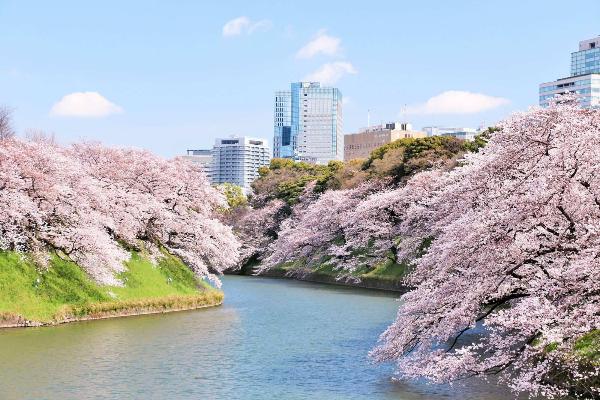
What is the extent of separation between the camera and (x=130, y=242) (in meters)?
43.2

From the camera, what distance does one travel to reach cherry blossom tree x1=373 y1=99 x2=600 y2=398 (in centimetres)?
1711

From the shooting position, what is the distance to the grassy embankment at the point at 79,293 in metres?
32.0

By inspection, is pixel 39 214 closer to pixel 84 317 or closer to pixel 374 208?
pixel 84 317

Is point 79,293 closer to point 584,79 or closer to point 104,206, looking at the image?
point 104,206

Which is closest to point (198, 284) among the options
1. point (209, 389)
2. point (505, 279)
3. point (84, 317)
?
point (84, 317)

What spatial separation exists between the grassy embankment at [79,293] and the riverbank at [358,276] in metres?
18.0

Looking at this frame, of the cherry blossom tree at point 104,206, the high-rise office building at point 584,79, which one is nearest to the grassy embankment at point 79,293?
the cherry blossom tree at point 104,206

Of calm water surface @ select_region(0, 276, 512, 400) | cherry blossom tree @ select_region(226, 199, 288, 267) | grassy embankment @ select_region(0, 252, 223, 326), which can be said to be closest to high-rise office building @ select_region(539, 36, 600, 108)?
cherry blossom tree @ select_region(226, 199, 288, 267)

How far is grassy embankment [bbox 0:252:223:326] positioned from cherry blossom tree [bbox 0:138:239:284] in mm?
884

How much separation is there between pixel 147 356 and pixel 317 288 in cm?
3697

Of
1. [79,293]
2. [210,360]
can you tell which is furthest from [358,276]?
[210,360]

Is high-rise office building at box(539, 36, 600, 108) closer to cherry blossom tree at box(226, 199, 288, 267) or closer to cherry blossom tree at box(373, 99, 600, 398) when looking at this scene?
cherry blossom tree at box(226, 199, 288, 267)

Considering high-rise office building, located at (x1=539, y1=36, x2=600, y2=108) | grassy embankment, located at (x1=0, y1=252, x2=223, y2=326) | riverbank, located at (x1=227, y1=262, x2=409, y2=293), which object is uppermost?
high-rise office building, located at (x1=539, y1=36, x2=600, y2=108)

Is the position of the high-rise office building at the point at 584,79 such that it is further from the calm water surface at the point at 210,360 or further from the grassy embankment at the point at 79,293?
the calm water surface at the point at 210,360
